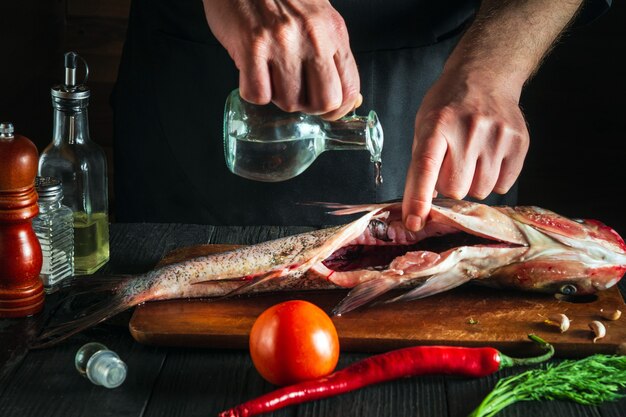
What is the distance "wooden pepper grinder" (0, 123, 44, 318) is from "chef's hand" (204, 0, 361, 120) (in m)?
0.43

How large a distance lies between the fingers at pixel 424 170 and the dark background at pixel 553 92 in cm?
185

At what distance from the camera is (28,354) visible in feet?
5.72

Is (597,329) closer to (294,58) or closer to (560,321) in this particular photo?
(560,321)

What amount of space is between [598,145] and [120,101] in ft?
6.27

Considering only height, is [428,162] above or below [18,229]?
above

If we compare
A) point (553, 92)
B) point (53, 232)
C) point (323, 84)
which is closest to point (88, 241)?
point (53, 232)

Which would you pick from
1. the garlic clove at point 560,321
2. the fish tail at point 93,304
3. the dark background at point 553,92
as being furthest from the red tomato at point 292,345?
the dark background at point 553,92

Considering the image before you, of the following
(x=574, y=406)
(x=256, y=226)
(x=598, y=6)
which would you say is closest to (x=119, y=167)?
(x=256, y=226)

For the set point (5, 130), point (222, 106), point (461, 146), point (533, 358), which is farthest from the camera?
point (222, 106)

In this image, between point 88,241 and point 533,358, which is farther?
point 88,241

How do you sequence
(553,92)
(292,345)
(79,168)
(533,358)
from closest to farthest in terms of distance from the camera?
(292,345), (533,358), (79,168), (553,92)

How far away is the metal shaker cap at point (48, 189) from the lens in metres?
1.93

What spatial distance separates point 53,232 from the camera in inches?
77.5

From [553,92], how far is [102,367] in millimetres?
2531
